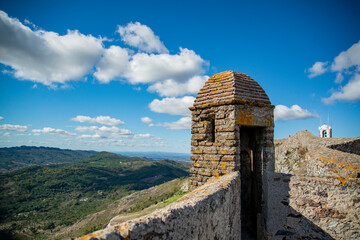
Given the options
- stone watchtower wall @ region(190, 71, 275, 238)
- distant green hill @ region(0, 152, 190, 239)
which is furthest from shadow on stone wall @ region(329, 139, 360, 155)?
distant green hill @ region(0, 152, 190, 239)

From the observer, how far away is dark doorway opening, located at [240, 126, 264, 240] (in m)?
5.06

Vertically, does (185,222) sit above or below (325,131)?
below

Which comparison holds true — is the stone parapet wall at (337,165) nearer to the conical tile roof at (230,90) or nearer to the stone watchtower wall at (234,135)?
the stone watchtower wall at (234,135)

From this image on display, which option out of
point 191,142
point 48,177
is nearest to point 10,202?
point 48,177

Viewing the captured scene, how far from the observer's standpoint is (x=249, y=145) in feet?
19.3

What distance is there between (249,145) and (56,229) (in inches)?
3365

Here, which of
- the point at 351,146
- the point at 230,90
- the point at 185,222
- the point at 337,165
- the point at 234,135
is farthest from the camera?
the point at 351,146

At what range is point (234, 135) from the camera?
4.50 metres

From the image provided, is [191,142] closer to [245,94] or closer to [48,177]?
[245,94]

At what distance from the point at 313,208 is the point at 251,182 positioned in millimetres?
2013

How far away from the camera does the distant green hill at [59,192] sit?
75.6 metres

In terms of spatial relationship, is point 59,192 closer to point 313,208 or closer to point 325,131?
point 325,131

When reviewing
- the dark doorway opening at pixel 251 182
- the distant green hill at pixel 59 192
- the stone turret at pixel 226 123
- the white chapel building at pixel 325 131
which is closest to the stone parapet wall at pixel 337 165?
the stone turret at pixel 226 123

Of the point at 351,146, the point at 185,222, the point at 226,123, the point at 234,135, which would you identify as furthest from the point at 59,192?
the point at 185,222
